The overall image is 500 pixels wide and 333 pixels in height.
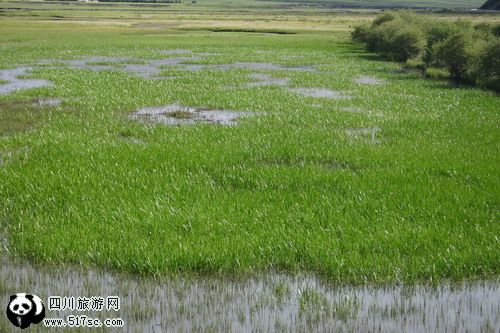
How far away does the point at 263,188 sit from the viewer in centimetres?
1299

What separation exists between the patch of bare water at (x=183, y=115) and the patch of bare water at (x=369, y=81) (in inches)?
514

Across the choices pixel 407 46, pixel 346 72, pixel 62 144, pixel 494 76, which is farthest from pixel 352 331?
pixel 407 46

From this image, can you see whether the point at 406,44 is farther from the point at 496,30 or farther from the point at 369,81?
the point at 369,81

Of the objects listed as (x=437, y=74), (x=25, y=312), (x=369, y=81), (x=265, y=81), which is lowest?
(x=437, y=74)

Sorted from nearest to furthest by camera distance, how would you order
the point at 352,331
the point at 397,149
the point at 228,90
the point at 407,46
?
the point at 352,331 < the point at 397,149 < the point at 228,90 < the point at 407,46

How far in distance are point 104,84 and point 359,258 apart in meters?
25.4

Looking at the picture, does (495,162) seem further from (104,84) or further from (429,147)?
(104,84)

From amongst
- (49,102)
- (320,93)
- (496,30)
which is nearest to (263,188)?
(49,102)

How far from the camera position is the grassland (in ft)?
30.7

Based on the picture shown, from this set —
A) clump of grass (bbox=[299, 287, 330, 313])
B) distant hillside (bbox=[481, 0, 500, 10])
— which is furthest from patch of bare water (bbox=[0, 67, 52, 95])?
distant hillside (bbox=[481, 0, 500, 10])

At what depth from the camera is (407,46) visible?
5200 cm

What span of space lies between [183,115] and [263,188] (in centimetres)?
1103

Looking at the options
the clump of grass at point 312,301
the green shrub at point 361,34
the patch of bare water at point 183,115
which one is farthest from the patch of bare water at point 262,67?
the clump of grass at point 312,301

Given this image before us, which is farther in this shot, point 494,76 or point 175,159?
point 494,76
